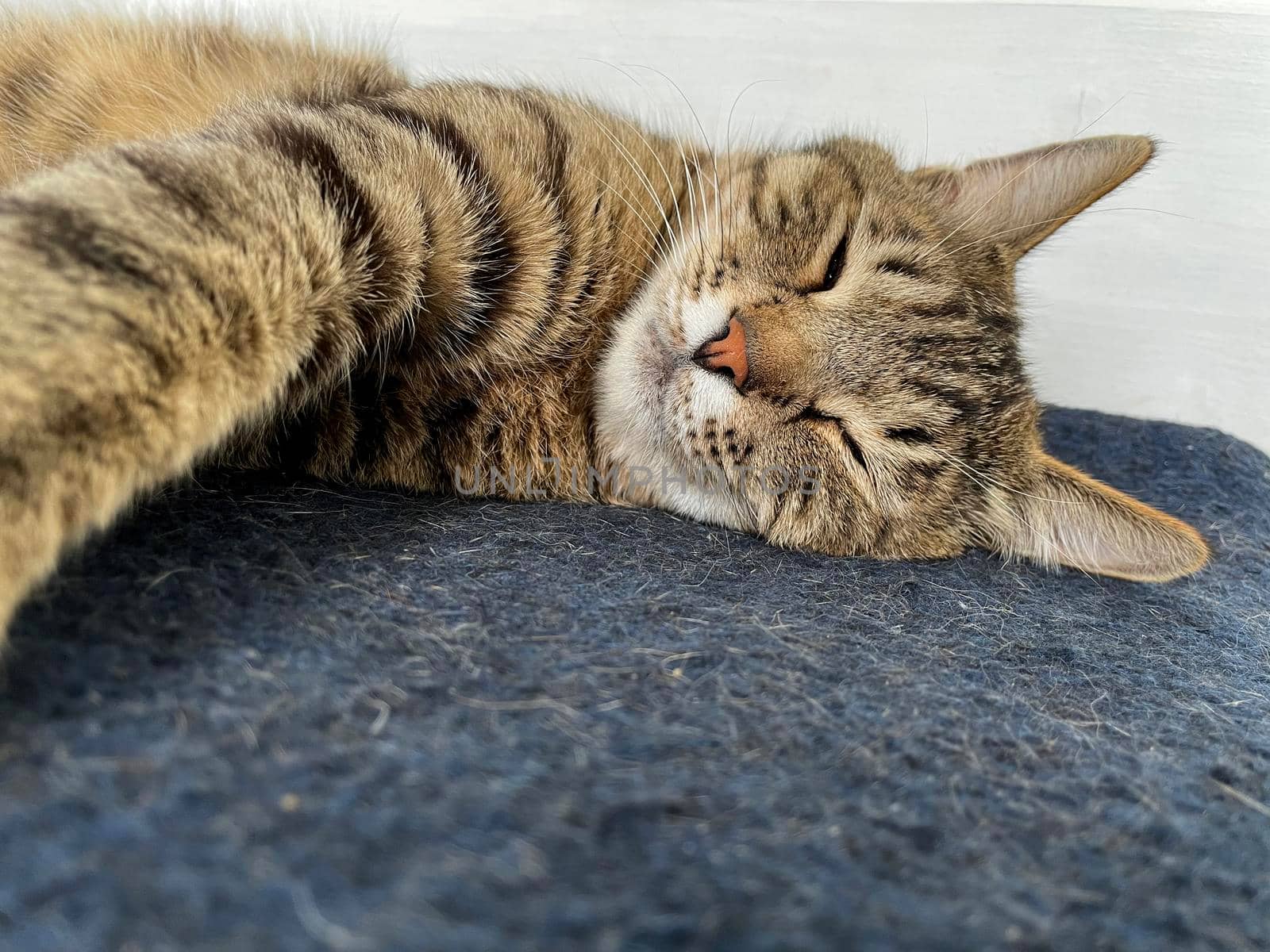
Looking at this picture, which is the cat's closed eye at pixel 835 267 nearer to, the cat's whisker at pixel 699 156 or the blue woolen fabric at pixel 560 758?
the cat's whisker at pixel 699 156

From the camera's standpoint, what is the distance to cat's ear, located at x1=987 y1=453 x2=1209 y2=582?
113 cm

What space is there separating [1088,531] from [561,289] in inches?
32.3

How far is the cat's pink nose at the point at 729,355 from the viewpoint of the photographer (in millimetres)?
1050

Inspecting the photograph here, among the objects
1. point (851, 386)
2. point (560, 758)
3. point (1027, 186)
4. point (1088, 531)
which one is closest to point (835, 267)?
point (851, 386)

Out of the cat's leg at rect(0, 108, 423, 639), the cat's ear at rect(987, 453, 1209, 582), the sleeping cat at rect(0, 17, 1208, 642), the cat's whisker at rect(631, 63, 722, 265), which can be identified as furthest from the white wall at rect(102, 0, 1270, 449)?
the cat's leg at rect(0, 108, 423, 639)

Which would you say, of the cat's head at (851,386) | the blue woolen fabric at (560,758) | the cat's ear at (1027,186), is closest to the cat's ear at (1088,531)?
the cat's head at (851,386)

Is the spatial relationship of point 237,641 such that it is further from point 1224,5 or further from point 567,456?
point 1224,5

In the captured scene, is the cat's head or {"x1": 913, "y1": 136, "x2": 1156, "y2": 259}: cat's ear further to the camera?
{"x1": 913, "y1": 136, "x2": 1156, "y2": 259}: cat's ear

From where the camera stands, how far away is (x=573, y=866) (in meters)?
0.47

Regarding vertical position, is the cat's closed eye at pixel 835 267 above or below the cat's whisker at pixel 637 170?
below

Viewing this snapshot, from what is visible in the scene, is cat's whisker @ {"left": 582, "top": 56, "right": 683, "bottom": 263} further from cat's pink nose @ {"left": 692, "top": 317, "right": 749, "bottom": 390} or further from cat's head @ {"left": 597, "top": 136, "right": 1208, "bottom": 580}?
cat's pink nose @ {"left": 692, "top": 317, "right": 749, "bottom": 390}

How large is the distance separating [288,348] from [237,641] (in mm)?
270

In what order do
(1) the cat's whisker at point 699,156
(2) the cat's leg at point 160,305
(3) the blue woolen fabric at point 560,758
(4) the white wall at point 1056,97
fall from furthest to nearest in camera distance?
(4) the white wall at point 1056,97 < (1) the cat's whisker at point 699,156 < (2) the cat's leg at point 160,305 < (3) the blue woolen fabric at point 560,758

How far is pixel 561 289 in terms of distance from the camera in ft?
3.56
